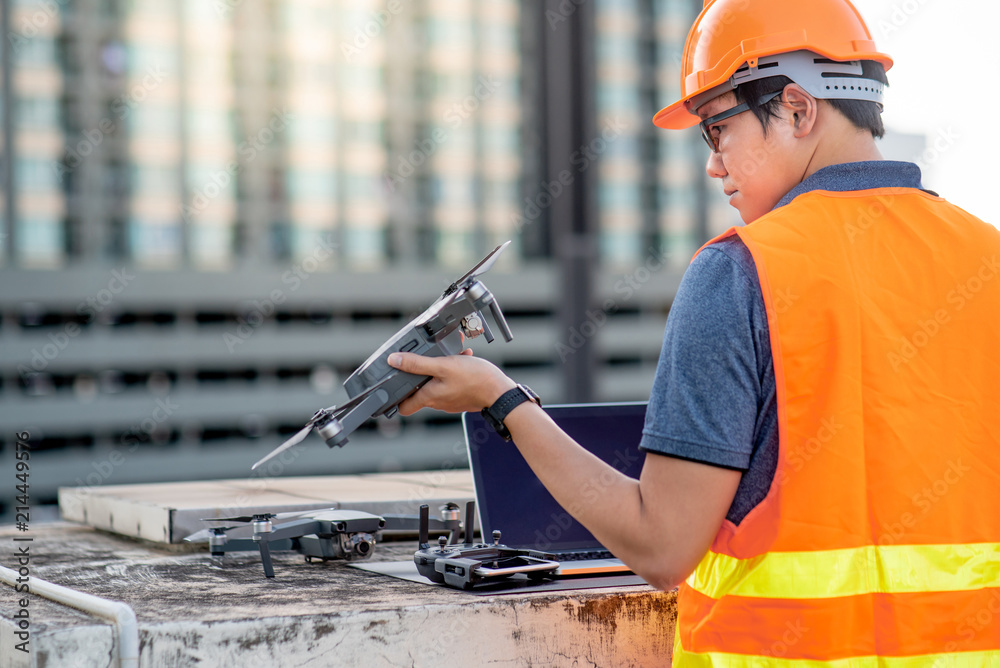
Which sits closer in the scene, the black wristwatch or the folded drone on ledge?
the black wristwatch

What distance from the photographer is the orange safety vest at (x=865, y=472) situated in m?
1.54

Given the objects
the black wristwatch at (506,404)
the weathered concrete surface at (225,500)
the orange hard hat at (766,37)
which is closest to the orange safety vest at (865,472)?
the orange hard hat at (766,37)

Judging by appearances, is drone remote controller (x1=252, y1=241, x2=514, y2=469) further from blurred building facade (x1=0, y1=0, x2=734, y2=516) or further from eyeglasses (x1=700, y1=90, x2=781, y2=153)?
blurred building facade (x1=0, y1=0, x2=734, y2=516)

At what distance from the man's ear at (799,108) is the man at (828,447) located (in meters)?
0.10

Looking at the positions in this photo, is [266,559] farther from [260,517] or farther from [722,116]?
[722,116]

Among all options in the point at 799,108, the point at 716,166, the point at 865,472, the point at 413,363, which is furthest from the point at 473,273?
the point at 865,472

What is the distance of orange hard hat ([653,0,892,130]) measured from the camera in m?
1.74

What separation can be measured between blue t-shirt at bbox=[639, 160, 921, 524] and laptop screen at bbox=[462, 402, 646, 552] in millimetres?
1002

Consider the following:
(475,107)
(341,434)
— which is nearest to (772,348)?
(341,434)

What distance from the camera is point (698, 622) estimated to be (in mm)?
1648

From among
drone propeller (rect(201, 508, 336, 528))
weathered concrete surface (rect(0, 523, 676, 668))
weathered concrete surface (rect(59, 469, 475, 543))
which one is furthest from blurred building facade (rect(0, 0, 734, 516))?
weathered concrete surface (rect(0, 523, 676, 668))

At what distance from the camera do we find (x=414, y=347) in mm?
1847

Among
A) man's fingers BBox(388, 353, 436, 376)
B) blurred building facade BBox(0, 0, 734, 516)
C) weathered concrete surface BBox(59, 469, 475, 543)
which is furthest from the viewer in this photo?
blurred building facade BBox(0, 0, 734, 516)

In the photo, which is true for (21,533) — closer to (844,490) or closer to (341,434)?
(341,434)
